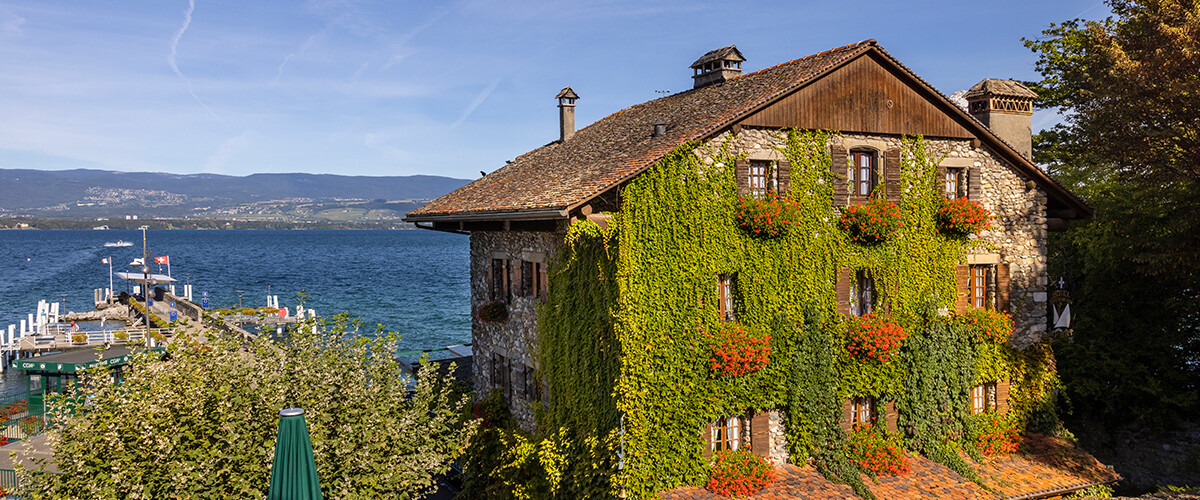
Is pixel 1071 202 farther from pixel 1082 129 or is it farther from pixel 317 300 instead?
pixel 317 300

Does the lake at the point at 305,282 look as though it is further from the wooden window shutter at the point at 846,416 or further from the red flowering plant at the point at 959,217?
the red flowering plant at the point at 959,217

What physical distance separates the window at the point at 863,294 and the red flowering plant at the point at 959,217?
8.08ft

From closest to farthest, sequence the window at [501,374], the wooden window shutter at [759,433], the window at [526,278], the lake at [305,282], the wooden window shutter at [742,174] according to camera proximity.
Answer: the wooden window shutter at [742,174]
the wooden window shutter at [759,433]
the window at [526,278]
the window at [501,374]
the lake at [305,282]

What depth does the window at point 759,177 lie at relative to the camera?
56.0 ft

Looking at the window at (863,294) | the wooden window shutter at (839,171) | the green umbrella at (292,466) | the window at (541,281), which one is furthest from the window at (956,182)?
the green umbrella at (292,466)

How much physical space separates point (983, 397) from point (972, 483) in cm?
316

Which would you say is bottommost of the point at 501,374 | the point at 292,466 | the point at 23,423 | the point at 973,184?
the point at 23,423

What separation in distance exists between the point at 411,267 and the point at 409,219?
106 metres

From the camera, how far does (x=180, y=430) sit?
12320mm

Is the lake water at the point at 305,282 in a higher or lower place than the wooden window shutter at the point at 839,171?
lower

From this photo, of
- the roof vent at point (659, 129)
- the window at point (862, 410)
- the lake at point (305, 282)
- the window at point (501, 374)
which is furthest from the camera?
the lake at point (305, 282)

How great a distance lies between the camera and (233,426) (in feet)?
40.7

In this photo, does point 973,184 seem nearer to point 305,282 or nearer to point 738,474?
point 738,474

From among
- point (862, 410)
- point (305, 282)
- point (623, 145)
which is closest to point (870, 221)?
point (862, 410)
